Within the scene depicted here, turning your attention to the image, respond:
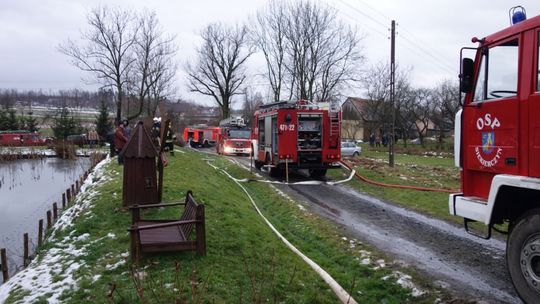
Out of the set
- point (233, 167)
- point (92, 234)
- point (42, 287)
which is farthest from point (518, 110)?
point (233, 167)

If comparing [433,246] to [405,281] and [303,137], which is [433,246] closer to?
[405,281]

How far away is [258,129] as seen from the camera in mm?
19906

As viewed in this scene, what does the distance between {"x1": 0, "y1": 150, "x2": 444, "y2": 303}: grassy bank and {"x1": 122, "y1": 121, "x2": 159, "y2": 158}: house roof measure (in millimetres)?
1130

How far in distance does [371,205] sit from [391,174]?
19.8 feet

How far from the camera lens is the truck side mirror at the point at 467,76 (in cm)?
565

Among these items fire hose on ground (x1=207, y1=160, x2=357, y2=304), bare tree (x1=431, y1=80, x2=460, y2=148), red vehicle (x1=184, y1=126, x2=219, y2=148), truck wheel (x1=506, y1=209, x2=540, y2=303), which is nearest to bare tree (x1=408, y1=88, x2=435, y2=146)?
bare tree (x1=431, y1=80, x2=460, y2=148)

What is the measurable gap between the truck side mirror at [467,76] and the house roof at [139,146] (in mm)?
5810

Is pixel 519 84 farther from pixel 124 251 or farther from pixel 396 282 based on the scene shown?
pixel 124 251

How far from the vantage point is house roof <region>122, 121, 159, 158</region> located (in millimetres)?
9008

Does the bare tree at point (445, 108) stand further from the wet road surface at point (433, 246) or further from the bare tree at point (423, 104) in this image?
the wet road surface at point (433, 246)

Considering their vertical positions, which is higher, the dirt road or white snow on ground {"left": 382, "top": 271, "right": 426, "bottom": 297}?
the dirt road

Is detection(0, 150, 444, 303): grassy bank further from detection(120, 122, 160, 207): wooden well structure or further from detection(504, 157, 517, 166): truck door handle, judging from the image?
detection(504, 157, 517, 166): truck door handle

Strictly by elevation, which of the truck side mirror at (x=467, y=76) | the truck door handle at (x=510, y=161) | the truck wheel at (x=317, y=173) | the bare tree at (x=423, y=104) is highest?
the bare tree at (x=423, y=104)

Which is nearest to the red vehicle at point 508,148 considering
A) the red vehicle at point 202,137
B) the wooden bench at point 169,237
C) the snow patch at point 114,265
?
the wooden bench at point 169,237
